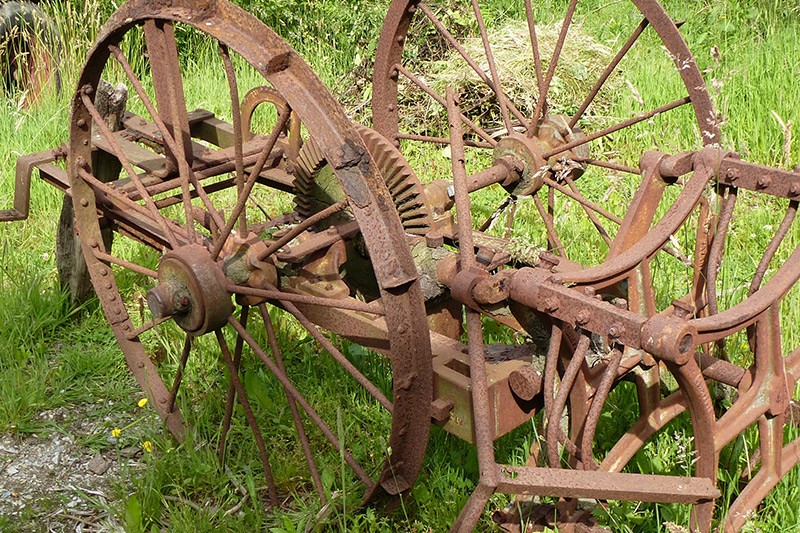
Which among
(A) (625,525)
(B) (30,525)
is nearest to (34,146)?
(B) (30,525)

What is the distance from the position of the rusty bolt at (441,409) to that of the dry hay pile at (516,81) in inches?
127

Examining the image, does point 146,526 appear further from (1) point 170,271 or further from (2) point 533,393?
(2) point 533,393

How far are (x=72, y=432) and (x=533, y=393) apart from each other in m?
1.82

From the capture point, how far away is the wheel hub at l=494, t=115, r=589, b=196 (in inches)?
121

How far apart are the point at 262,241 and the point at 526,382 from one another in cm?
81

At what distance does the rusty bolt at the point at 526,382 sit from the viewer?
2.12 m

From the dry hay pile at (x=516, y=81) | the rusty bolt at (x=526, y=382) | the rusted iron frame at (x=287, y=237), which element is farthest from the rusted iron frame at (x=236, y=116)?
the dry hay pile at (x=516, y=81)

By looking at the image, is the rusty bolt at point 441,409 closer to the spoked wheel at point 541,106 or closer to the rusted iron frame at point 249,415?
the spoked wheel at point 541,106

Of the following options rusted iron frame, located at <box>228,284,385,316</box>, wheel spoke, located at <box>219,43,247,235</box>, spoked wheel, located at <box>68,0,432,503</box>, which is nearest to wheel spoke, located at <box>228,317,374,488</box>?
spoked wheel, located at <box>68,0,432,503</box>

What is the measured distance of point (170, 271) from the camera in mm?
2404

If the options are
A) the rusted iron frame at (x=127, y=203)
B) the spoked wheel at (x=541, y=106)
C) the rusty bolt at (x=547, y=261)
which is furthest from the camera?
the spoked wheel at (x=541, y=106)

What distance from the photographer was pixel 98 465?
296cm

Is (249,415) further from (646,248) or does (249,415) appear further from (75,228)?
(646,248)

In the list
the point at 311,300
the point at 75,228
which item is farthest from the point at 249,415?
the point at 75,228
